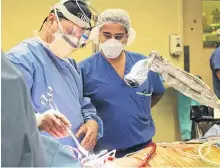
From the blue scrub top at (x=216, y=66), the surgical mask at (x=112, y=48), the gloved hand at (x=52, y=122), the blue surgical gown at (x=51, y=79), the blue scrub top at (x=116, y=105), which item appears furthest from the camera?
the blue scrub top at (x=216, y=66)

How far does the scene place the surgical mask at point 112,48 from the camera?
176 cm

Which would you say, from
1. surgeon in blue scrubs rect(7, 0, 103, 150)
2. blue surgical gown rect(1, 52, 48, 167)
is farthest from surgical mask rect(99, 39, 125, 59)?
blue surgical gown rect(1, 52, 48, 167)

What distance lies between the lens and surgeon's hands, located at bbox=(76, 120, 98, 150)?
136cm

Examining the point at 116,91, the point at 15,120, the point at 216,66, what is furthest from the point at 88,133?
the point at 216,66

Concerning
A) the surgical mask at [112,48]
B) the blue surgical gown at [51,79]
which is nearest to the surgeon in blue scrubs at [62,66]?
the blue surgical gown at [51,79]

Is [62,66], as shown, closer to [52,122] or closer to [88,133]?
[88,133]

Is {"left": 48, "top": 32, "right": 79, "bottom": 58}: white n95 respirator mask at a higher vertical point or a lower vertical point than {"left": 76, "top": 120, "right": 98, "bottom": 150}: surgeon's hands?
higher

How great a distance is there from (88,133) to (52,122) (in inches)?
15.2

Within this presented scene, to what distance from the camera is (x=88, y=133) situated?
1.38 meters

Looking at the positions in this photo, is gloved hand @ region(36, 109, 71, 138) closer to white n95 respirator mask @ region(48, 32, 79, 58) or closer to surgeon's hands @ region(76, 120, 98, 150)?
A: surgeon's hands @ region(76, 120, 98, 150)

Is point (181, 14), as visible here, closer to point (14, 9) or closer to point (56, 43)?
point (14, 9)

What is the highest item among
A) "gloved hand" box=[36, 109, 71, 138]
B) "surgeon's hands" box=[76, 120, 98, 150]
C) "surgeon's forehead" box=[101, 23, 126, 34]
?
"surgeon's forehead" box=[101, 23, 126, 34]

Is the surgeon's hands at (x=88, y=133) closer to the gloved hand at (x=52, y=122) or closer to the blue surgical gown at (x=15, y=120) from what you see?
the gloved hand at (x=52, y=122)

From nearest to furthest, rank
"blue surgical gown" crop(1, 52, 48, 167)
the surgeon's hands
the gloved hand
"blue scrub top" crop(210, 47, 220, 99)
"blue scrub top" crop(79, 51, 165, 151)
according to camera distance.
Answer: "blue surgical gown" crop(1, 52, 48, 167), the gloved hand, the surgeon's hands, "blue scrub top" crop(79, 51, 165, 151), "blue scrub top" crop(210, 47, 220, 99)
